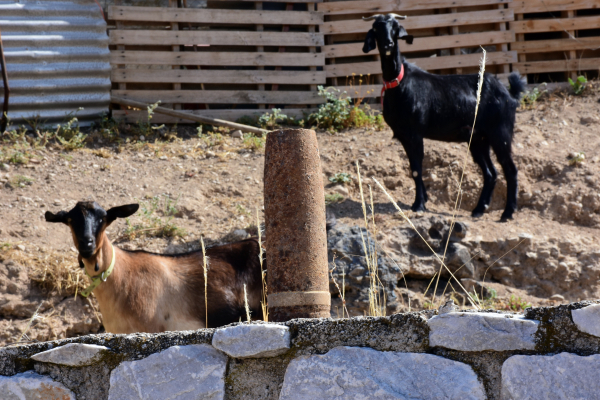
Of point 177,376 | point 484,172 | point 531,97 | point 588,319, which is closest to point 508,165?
point 484,172

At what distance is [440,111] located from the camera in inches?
293

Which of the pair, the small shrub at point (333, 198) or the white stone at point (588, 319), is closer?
the white stone at point (588, 319)

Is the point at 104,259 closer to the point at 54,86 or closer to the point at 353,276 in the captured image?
the point at 353,276

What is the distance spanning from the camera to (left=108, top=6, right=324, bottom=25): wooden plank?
9258 millimetres

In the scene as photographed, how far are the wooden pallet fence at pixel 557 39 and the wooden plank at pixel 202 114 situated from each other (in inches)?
151

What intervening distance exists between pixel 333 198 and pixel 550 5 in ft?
19.8

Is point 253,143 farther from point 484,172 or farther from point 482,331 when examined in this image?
point 482,331

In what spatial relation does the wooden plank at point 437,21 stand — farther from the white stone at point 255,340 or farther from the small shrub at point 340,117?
the white stone at point 255,340

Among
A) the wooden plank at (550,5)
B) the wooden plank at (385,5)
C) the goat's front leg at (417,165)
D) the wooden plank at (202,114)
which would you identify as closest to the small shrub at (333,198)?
→ the goat's front leg at (417,165)

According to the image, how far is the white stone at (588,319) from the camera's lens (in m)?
1.91

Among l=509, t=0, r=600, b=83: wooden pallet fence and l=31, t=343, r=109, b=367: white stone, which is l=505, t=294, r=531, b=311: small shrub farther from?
l=509, t=0, r=600, b=83: wooden pallet fence

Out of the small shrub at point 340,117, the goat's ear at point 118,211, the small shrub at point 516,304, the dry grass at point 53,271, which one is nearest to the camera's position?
the goat's ear at point 118,211

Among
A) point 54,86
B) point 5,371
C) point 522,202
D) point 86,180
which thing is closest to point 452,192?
point 522,202

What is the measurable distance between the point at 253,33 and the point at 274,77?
0.76 meters
